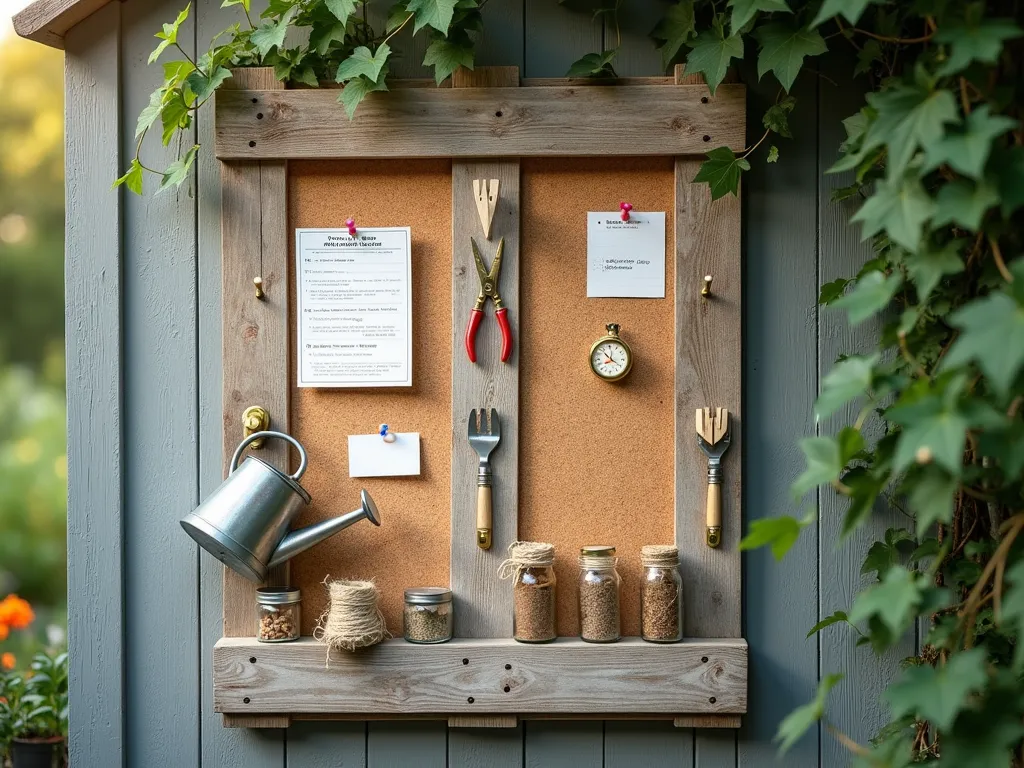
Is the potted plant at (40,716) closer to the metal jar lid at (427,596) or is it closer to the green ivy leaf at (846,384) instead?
the metal jar lid at (427,596)

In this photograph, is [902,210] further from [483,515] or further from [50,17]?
[50,17]

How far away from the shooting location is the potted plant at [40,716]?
2.11 meters

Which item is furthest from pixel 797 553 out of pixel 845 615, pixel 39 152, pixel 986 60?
pixel 39 152

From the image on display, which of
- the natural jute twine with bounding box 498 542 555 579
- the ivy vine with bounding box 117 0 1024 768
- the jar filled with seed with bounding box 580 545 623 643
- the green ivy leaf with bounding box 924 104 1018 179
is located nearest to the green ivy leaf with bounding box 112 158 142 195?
the ivy vine with bounding box 117 0 1024 768

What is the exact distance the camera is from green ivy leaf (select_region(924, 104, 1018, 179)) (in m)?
1.22

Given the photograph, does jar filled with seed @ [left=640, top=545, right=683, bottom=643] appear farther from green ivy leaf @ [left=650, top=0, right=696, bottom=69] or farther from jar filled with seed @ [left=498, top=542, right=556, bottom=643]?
green ivy leaf @ [left=650, top=0, right=696, bottom=69]

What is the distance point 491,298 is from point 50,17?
3.52 ft

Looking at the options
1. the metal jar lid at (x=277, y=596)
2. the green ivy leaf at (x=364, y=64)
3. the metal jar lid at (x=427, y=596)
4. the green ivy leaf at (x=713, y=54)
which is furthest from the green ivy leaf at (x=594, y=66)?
the metal jar lid at (x=277, y=596)

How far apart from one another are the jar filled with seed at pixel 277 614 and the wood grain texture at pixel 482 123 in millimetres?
893

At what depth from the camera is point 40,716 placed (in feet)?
7.13

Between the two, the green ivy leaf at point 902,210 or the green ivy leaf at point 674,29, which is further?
the green ivy leaf at point 674,29

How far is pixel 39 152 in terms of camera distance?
4539 mm

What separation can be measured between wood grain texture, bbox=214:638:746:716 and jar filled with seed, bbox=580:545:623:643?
3 centimetres

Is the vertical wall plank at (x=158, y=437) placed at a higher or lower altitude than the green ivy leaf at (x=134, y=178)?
lower
